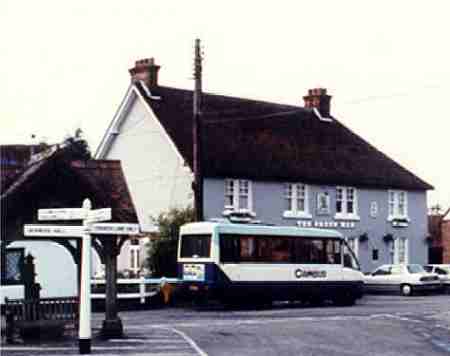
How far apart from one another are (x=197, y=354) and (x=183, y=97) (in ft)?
107

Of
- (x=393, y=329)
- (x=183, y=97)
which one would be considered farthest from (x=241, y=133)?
(x=393, y=329)

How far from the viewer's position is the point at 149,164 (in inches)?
1954

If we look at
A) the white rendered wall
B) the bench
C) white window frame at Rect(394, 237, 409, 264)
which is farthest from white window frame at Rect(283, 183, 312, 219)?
the bench

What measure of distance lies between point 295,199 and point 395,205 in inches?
300

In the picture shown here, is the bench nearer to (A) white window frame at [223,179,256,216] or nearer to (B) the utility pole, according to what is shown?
(B) the utility pole

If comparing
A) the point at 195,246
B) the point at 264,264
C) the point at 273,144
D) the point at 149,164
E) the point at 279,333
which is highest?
the point at 273,144

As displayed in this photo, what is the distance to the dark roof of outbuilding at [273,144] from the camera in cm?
4800

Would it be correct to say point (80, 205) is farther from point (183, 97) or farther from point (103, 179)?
point (183, 97)

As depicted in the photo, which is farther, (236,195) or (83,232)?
(236,195)

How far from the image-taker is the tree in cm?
4112

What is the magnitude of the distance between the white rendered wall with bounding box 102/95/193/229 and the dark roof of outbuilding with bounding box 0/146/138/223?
23.1 metres

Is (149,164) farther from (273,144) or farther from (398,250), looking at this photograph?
Answer: (398,250)

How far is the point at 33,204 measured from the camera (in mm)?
21188

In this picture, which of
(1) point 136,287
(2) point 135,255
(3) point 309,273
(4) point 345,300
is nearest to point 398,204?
(2) point 135,255
